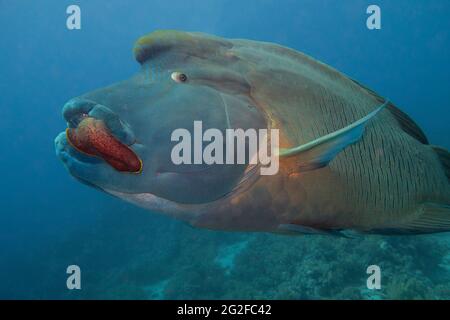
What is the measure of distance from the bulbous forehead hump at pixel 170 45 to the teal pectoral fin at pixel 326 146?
75 cm

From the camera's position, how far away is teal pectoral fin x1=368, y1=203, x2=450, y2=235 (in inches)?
76.2

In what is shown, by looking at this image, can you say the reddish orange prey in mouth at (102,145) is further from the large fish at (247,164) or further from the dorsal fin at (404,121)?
the dorsal fin at (404,121)

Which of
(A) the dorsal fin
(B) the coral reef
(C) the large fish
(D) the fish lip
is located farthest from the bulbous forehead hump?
(B) the coral reef

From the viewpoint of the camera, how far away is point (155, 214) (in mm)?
13516

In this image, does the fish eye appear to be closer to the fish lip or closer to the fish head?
the fish head

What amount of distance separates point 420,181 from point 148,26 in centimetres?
9113

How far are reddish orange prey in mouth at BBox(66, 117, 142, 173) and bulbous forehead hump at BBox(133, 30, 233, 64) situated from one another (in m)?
0.58

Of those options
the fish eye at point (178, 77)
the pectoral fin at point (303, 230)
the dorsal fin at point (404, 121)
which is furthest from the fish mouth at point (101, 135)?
the dorsal fin at point (404, 121)

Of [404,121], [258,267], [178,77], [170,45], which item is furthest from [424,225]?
[258,267]

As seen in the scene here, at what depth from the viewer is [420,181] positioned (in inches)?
81.4

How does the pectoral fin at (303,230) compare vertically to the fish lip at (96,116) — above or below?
below

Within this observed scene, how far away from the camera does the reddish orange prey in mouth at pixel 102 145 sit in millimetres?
1373

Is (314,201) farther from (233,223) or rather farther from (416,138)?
(416,138)
